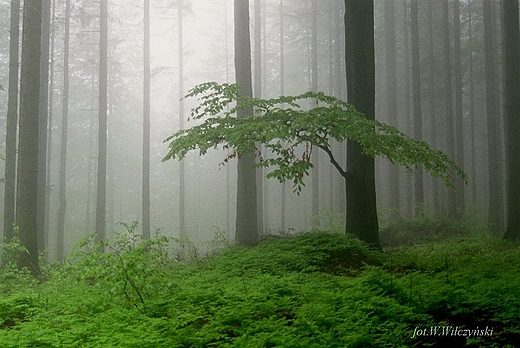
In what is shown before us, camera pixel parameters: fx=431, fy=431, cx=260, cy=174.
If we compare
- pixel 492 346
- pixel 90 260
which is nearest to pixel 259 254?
pixel 90 260

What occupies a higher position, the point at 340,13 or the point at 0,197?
the point at 340,13

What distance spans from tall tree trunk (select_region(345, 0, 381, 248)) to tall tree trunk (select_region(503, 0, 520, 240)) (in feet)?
20.1

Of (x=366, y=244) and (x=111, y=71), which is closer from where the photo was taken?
(x=366, y=244)

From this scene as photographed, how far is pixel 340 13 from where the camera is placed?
99.7 ft

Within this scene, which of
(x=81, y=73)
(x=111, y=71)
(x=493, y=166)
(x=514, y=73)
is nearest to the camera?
(x=514, y=73)

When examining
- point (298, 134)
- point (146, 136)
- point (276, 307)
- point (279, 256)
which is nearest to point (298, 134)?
point (298, 134)

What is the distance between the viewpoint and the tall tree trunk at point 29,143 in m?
9.52

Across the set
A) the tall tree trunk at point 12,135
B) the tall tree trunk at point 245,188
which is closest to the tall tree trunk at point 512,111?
the tall tree trunk at point 245,188

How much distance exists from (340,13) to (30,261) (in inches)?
1062

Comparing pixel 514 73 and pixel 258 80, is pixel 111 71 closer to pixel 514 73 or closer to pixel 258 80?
pixel 258 80

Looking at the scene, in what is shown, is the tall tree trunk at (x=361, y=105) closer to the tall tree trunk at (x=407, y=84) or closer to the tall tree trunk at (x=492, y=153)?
the tall tree trunk at (x=492, y=153)

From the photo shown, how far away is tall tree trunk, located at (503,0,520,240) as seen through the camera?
40.8 feet

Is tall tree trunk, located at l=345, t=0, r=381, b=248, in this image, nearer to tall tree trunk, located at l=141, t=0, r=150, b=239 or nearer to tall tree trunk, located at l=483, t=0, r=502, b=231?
tall tree trunk, located at l=483, t=0, r=502, b=231

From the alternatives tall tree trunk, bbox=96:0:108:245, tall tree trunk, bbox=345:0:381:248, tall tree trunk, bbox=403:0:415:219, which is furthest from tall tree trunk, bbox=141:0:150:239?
tall tree trunk, bbox=403:0:415:219
